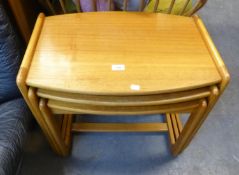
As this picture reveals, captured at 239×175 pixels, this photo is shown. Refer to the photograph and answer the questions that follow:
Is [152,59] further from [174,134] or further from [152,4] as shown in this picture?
[174,134]

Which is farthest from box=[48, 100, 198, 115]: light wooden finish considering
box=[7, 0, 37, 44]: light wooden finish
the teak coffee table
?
box=[7, 0, 37, 44]: light wooden finish

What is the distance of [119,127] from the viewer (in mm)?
1162

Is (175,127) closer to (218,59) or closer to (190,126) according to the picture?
(190,126)

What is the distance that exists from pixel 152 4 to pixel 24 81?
28.3 inches

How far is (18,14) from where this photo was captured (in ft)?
2.97

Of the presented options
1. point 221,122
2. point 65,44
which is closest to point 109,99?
point 65,44

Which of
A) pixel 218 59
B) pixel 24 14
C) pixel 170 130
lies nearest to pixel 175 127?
pixel 170 130

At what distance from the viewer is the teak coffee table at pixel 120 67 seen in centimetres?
67

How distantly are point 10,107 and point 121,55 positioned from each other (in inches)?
19.2

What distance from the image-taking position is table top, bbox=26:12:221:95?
2.19 feet

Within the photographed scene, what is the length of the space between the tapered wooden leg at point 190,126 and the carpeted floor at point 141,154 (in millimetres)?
91

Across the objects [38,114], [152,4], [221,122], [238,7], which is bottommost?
[221,122]

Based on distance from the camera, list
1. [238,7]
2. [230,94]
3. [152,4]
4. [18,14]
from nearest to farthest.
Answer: [18,14] < [152,4] < [230,94] < [238,7]

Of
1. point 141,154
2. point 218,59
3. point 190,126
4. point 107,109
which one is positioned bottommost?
point 141,154
